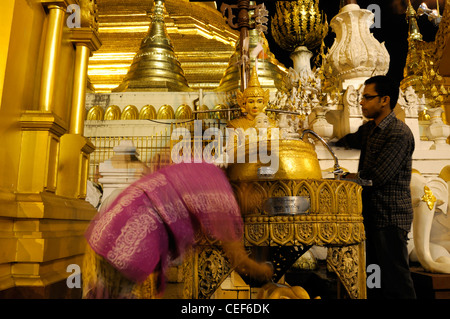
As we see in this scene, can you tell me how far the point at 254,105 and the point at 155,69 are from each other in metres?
4.38

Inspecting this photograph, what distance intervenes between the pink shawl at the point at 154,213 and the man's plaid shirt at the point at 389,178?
87 cm

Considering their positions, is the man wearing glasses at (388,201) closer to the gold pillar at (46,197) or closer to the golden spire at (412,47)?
the gold pillar at (46,197)

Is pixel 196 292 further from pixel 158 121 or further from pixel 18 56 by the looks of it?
pixel 158 121

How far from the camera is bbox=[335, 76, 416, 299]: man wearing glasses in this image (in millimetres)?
1501

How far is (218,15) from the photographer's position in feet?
33.4

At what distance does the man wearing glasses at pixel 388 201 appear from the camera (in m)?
1.50

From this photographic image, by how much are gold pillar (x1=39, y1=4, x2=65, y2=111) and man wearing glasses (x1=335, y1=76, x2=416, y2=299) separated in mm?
2031

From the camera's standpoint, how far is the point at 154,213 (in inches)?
39.6

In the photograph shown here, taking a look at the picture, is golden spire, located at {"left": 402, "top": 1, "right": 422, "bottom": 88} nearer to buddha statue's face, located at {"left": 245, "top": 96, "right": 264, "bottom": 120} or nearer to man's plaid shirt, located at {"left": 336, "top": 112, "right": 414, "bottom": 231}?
buddha statue's face, located at {"left": 245, "top": 96, "right": 264, "bottom": 120}

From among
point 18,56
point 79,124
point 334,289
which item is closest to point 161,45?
point 79,124

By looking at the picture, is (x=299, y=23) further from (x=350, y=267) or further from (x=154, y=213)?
(x=154, y=213)

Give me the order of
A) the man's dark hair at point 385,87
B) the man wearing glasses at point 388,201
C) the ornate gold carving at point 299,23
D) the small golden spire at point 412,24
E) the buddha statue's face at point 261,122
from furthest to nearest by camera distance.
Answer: the ornate gold carving at point 299,23, the small golden spire at point 412,24, the buddha statue's face at point 261,122, the man's dark hair at point 385,87, the man wearing glasses at point 388,201

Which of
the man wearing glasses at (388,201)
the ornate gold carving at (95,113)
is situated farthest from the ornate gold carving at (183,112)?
the man wearing glasses at (388,201)
